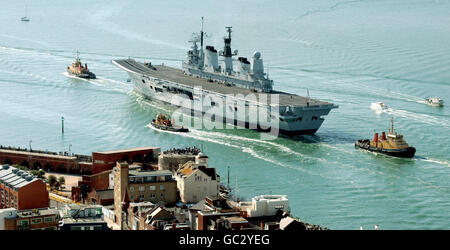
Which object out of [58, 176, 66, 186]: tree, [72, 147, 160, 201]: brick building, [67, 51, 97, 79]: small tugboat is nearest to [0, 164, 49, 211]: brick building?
[72, 147, 160, 201]: brick building

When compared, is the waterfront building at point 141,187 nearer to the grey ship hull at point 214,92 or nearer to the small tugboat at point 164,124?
the small tugboat at point 164,124

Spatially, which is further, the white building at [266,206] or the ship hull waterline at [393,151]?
the ship hull waterline at [393,151]

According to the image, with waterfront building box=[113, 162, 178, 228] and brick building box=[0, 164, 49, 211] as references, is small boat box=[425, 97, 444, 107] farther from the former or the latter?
brick building box=[0, 164, 49, 211]

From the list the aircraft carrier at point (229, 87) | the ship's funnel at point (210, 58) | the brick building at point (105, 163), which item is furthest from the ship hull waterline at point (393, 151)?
the ship's funnel at point (210, 58)

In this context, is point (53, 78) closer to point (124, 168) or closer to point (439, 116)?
point (439, 116)

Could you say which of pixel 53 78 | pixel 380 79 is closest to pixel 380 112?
pixel 380 79

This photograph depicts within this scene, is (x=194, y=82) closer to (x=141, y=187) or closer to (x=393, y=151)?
(x=393, y=151)
